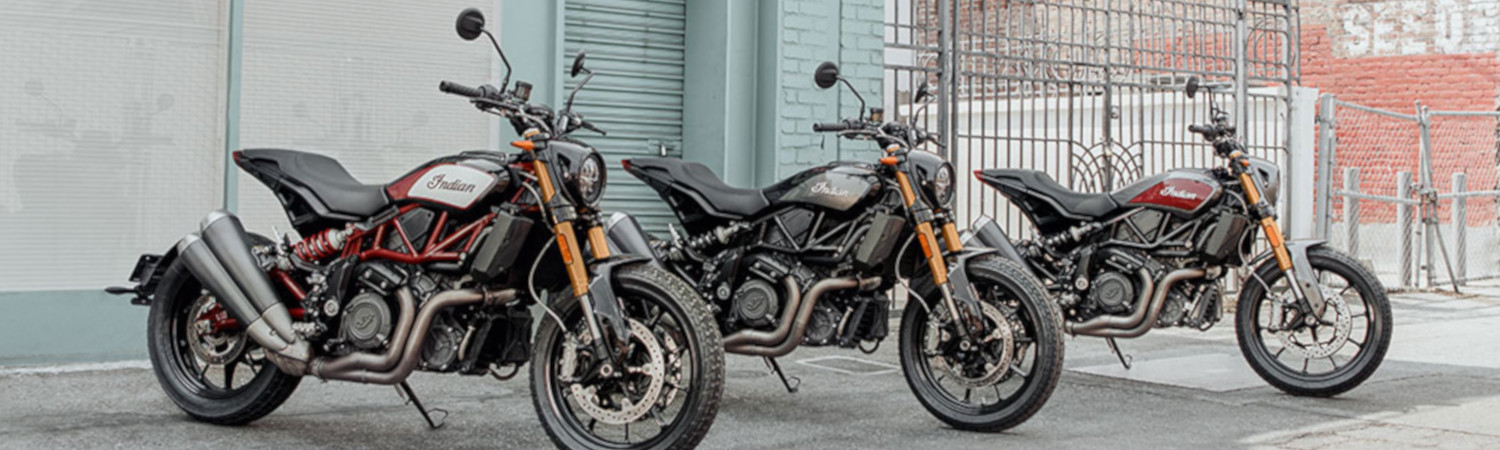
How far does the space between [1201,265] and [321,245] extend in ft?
13.1

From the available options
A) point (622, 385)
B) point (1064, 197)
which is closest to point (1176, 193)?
point (1064, 197)

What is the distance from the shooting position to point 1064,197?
23.3 ft

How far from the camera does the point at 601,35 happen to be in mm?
8570

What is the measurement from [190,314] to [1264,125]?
9.41 metres

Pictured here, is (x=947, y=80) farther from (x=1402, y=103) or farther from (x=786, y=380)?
(x=1402, y=103)

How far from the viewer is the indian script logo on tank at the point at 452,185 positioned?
15.5ft

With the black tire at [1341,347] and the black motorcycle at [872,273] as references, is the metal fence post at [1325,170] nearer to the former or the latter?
the black tire at [1341,347]

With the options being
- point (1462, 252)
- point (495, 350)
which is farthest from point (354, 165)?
point (1462, 252)

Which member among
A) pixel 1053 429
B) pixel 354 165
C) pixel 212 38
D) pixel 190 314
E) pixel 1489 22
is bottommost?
pixel 1053 429

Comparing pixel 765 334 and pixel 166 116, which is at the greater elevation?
pixel 166 116

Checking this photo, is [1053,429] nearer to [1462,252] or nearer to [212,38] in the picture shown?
[212,38]

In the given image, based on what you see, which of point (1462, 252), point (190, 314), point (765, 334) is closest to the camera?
point (190, 314)

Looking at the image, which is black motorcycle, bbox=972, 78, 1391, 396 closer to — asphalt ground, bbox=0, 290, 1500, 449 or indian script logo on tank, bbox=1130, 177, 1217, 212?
indian script logo on tank, bbox=1130, 177, 1217, 212

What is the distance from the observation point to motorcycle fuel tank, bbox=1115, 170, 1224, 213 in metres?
6.81
